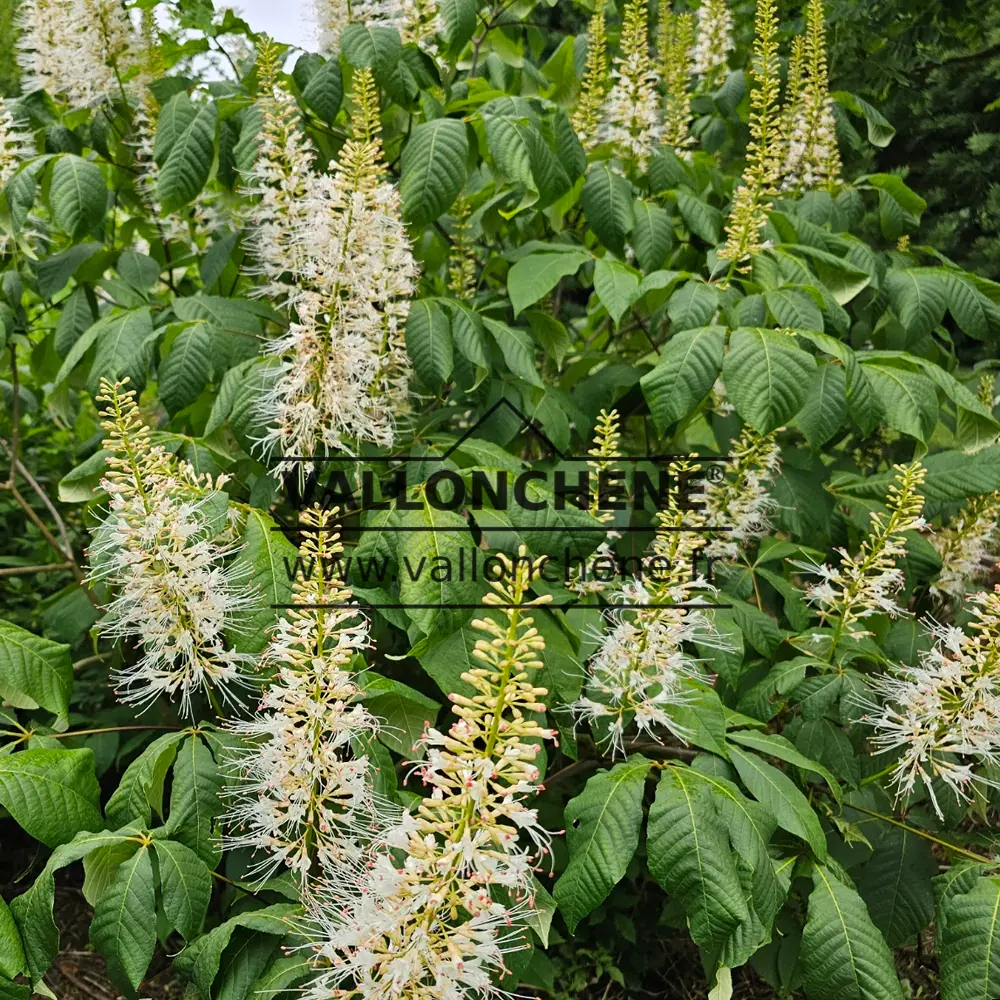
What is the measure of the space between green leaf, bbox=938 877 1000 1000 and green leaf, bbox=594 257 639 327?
1.61m

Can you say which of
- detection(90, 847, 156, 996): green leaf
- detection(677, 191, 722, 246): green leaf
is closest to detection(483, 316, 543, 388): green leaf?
detection(677, 191, 722, 246): green leaf

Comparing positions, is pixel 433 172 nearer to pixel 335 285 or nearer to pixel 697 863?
pixel 335 285

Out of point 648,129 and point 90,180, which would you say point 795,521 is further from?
point 90,180

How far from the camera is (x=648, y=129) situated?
3406 mm

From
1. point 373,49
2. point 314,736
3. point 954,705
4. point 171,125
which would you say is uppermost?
point 373,49

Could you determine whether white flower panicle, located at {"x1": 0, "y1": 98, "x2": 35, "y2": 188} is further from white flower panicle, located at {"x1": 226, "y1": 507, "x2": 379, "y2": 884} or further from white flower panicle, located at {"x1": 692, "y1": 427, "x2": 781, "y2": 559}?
white flower panicle, located at {"x1": 692, "y1": 427, "x2": 781, "y2": 559}

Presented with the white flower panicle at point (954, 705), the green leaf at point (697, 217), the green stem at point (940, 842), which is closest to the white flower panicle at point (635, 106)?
the green leaf at point (697, 217)

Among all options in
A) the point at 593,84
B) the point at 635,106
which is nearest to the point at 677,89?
the point at 635,106

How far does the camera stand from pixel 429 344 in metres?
2.46

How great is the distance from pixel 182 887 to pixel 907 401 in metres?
2.10

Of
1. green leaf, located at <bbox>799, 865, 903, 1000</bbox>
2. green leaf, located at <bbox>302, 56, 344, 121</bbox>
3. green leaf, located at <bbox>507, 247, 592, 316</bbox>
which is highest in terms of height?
green leaf, located at <bbox>302, 56, 344, 121</bbox>

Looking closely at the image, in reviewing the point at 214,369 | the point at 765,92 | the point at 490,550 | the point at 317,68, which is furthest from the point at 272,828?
the point at 765,92

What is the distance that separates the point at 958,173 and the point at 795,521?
132 inches

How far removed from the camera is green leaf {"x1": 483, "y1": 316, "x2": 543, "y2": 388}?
2.59m
